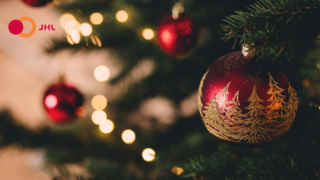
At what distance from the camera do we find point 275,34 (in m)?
0.27

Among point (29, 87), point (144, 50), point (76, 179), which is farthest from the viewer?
point (29, 87)

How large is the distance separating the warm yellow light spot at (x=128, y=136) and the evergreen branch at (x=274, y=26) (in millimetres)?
664

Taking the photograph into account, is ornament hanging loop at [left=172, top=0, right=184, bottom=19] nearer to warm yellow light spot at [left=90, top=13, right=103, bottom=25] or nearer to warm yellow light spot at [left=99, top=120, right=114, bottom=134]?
warm yellow light spot at [left=90, top=13, right=103, bottom=25]

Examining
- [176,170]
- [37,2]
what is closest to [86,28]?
[37,2]

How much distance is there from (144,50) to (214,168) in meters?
0.41

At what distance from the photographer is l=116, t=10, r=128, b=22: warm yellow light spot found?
2.15 ft

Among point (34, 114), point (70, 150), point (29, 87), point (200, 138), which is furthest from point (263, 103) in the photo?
point (29, 87)

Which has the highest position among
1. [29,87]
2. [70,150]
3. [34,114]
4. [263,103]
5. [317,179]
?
[29,87]

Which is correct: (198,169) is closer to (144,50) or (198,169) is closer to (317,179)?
(317,179)

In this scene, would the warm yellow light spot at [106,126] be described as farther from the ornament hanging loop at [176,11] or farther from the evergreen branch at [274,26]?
the evergreen branch at [274,26]

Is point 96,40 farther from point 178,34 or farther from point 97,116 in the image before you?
point 97,116

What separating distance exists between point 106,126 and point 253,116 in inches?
28.7

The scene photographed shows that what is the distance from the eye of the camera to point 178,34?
430 millimetres

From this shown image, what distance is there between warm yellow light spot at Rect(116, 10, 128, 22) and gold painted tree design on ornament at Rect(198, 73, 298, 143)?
1.60 feet
